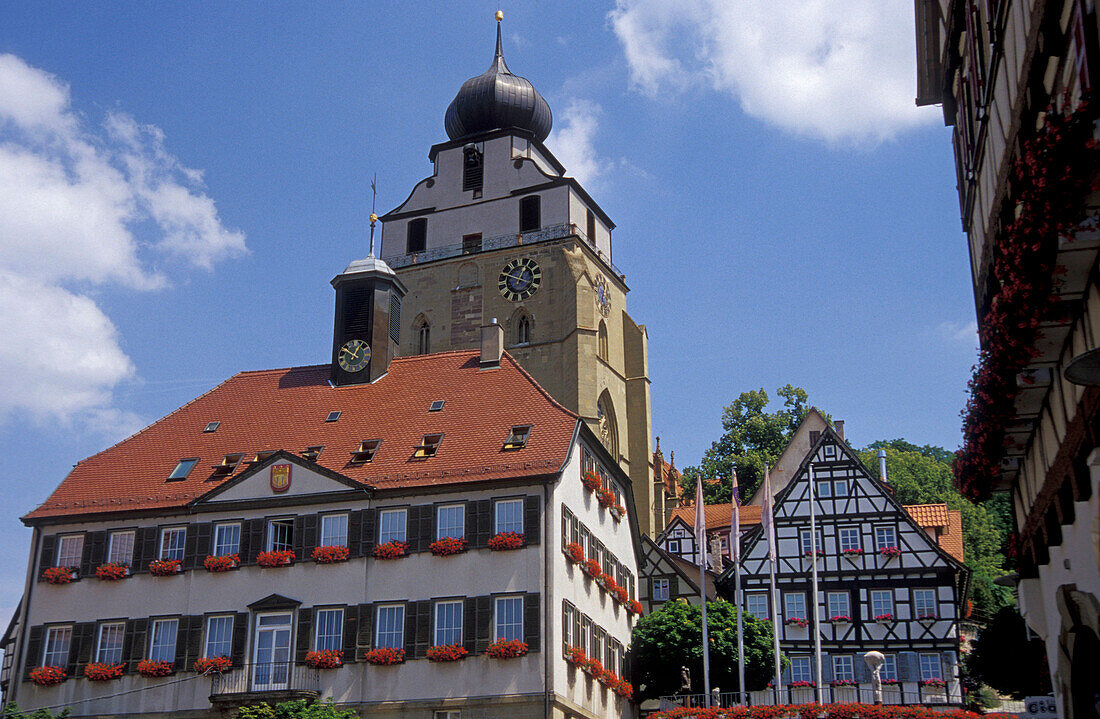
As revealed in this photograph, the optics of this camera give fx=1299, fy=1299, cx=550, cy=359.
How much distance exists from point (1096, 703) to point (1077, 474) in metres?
2.80

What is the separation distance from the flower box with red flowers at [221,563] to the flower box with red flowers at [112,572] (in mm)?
2335

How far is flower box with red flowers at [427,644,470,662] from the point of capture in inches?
1196

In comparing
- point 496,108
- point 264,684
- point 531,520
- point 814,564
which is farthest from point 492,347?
point 496,108

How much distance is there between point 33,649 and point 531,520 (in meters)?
13.5

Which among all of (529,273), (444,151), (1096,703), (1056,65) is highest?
(444,151)

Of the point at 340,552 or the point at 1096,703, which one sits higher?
the point at 340,552

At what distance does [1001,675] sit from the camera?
102ft

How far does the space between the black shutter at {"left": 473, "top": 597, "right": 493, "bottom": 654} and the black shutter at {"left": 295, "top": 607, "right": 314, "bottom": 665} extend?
169 inches

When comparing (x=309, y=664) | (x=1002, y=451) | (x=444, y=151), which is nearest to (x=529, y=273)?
(x=444, y=151)

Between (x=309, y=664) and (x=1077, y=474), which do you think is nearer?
(x=1077, y=474)

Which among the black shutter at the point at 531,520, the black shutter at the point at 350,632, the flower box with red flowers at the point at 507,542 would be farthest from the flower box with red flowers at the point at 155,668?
the black shutter at the point at 531,520

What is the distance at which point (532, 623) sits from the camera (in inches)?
1195

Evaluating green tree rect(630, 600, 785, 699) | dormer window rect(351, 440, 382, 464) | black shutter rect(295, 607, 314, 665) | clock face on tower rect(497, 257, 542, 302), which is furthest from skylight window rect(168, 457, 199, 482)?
clock face on tower rect(497, 257, 542, 302)

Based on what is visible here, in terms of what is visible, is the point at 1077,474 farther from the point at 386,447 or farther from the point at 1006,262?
the point at 386,447
